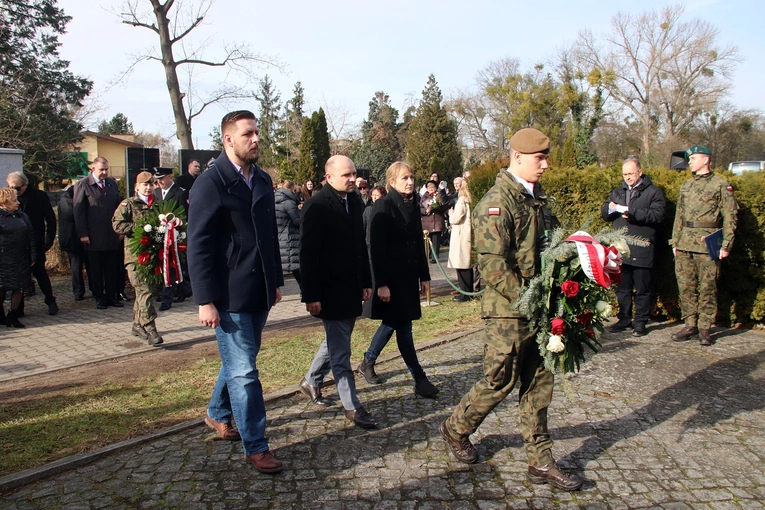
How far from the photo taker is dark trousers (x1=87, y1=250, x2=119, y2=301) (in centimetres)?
1045

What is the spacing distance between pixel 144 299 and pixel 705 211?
6856 millimetres

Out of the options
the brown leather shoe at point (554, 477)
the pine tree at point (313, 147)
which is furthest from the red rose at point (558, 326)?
the pine tree at point (313, 147)

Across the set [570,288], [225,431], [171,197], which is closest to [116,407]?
[225,431]

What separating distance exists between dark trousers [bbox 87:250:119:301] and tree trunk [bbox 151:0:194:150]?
13820 mm

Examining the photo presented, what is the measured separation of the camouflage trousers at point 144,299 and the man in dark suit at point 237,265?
3.91 m

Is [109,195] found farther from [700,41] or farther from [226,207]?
[700,41]

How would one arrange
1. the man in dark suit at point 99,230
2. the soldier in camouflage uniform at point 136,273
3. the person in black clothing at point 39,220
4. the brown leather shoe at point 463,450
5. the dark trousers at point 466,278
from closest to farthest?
the brown leather shoe at point 463,450
the soldier in camouflage uniform at point 136,273
the person in black clothing at point 39,220
the man in dark suit at point 99,230
the dark trousers at point 466,278

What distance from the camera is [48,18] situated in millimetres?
28000

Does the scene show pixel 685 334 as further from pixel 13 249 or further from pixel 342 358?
pixel 13 249

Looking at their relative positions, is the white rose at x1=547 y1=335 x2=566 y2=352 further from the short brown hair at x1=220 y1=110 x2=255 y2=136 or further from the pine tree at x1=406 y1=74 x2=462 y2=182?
the pine tree at x1=406 y1=74 x2=462 y2=182

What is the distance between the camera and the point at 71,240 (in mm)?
10922

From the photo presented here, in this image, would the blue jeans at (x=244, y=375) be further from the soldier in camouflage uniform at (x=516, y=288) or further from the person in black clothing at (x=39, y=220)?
the person in black clothing at (x=39, y=220)

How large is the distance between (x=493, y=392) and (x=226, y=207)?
215cm

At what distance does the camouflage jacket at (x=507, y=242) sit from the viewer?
13.0ft
